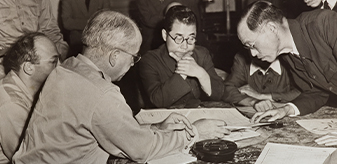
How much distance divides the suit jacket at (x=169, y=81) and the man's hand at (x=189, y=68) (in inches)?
2.1

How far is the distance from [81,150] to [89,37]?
1.73 feet

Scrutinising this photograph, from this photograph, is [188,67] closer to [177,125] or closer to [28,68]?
[177,125]

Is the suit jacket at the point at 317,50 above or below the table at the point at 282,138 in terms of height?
above

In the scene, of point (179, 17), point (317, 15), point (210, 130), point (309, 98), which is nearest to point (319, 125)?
point (309, 98)

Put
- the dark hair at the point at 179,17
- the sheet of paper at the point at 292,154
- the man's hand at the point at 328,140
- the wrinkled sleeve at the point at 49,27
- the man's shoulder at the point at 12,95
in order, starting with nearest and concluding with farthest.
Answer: the sheet of paper at the point at 292,154 → the man's hand at the point at 328,140 → the man's shoulder at the point at 12,95 → the dark hair at the point at 179,17 → the wrinkled sleeve at the point at 49,27

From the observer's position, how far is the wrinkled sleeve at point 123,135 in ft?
4.96

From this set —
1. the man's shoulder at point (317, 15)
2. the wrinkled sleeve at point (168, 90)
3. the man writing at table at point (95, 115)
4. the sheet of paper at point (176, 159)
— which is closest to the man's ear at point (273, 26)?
the man's shoulder at point (317, 15)

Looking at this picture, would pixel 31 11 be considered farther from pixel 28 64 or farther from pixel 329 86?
pixel 329 86

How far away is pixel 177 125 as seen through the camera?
5.92 feet

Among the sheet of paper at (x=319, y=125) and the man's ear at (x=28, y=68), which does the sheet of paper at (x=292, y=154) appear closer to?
the sheet of paper at (x=319, y=125)

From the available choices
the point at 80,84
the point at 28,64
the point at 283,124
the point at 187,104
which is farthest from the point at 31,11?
the point at 283,124

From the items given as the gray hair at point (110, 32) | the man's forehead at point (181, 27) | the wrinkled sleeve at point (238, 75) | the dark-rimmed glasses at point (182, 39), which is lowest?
the wrinkled sleeve at point (238, 75)

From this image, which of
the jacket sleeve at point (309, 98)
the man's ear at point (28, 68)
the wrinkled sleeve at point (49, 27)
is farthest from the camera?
the wrinkled sleeve at point (49, 27)

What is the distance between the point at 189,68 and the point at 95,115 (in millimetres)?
1225
